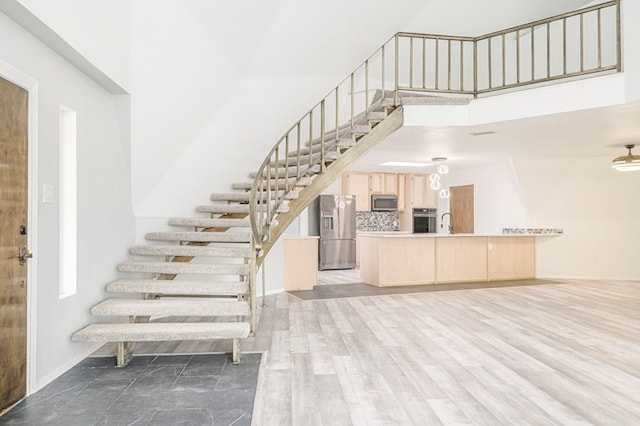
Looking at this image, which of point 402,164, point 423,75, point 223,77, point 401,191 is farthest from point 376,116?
point 401,191

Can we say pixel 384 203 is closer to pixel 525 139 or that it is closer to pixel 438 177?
pixel 438 177

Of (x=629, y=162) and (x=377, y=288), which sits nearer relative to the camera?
(x=629, y=162)

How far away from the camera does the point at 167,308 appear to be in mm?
3383

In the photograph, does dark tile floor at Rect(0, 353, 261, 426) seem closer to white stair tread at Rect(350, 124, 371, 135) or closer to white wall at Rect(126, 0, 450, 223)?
white wall at Rect(126, 0, 450, 223)

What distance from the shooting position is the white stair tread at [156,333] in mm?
3102

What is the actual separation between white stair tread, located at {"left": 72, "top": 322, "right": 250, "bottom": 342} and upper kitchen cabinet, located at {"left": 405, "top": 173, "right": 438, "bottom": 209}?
7826 millimetres

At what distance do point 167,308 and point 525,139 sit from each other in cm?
522

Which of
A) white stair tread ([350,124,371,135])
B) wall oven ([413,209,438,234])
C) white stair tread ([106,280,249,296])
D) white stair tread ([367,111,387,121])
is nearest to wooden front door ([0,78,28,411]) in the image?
white stair tread ([106,280,249,296])

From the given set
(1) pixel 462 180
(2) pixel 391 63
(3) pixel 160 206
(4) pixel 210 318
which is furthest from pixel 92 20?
(1) pixel 462 180

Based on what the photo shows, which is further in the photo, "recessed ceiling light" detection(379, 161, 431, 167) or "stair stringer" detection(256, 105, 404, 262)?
"recessed ceiling light" detection(379, 161, 431, 167)

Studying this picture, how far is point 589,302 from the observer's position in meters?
5.63

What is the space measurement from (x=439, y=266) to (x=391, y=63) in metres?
3.71

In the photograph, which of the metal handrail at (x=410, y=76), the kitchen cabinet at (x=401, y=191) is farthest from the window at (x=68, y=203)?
the kitchen cabinet at (x=401, y=191)

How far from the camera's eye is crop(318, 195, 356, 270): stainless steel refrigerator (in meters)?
9.27
